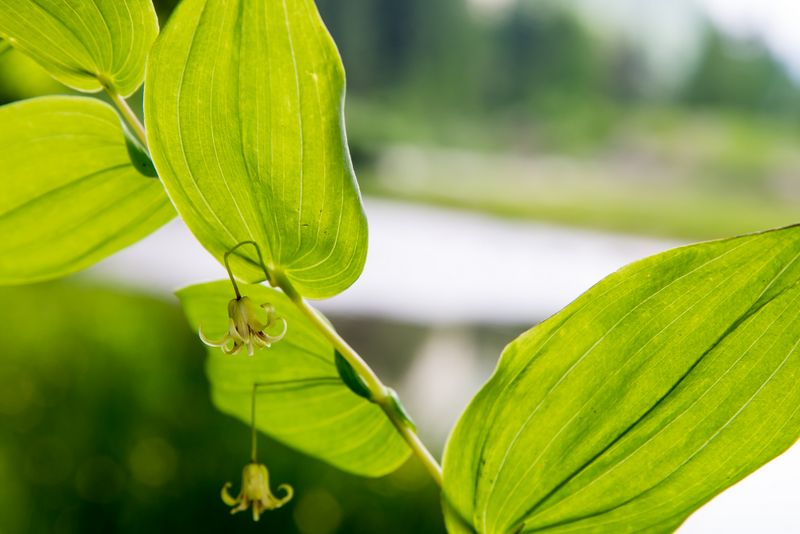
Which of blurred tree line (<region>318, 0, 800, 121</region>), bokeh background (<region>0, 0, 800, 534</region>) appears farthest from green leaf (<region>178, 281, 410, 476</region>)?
blurred tree line (<region>318, 0, 800, 121</region>)

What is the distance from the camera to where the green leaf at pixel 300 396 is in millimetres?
219

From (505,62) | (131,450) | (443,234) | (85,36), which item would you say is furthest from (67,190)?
(505,62)

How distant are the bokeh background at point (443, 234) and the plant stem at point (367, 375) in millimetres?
618

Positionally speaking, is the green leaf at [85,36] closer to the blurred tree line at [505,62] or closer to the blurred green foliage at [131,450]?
the blurred green foliage at [131,450]

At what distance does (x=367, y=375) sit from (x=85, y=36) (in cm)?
10

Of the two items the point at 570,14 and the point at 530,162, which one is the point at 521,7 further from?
the point at 530,162

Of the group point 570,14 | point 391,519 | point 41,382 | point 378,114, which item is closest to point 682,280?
point 391,519

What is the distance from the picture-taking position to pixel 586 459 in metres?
0.17

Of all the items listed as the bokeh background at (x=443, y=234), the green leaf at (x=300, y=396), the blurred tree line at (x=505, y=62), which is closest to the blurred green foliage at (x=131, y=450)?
the bokeh background at (x=443, y=234)

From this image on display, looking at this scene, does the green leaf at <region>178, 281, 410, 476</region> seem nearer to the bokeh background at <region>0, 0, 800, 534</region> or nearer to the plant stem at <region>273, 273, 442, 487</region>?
the plant stem at <region>273, 273, 442, 487</region>

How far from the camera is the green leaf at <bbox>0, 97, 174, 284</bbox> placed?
21 cm

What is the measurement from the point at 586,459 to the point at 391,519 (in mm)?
1056

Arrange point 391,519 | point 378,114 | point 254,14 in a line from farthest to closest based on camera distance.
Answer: point 378,114 < point 391,519 < point 254,14

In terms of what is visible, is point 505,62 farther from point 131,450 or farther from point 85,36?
point 85,36
